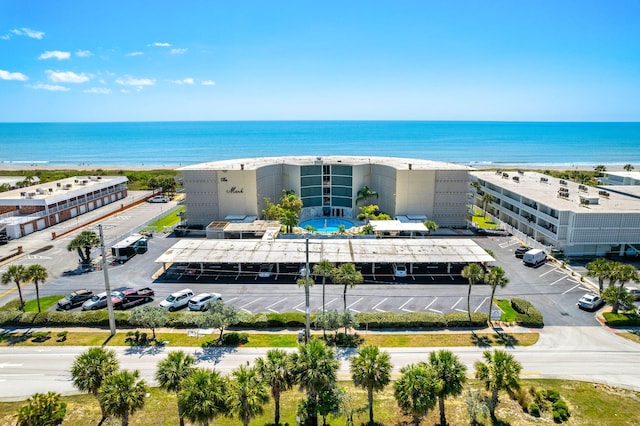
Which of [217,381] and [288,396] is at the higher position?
[217,381]

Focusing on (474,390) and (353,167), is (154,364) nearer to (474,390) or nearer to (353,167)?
(474,390)

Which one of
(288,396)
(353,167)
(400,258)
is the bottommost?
(288,396)

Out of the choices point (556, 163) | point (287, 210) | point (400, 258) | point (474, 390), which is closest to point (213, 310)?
point (474, 390)

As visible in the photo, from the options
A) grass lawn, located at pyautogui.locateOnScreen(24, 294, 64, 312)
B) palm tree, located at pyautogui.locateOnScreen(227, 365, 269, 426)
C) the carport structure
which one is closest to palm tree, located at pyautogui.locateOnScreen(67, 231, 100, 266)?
grass lawn, located at pyautogui.locateOnScreen(24, 294, 64, 312)

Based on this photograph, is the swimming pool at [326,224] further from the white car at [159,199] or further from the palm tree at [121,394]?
the palm tree at [121,394]

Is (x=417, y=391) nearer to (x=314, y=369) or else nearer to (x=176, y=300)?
(x=314, y=369)

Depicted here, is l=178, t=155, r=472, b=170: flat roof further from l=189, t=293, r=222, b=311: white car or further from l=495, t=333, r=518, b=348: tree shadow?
l=495, t=333, r=518, b=348: tree shadow

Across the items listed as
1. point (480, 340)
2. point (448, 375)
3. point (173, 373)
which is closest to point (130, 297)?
point (173, 373)
